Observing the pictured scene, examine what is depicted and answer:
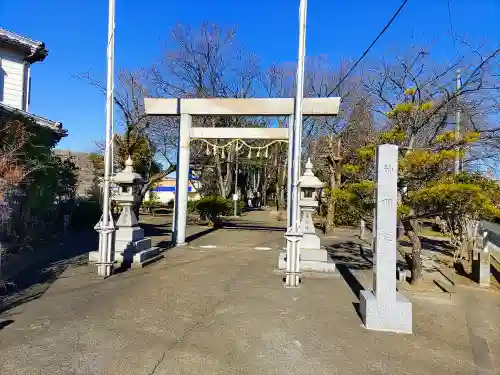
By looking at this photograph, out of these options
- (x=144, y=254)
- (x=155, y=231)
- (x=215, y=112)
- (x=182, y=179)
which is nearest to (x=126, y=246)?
(x=144, y=254)

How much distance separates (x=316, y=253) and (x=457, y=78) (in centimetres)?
673

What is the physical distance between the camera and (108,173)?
23.2 ft

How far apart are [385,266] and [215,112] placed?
792cm

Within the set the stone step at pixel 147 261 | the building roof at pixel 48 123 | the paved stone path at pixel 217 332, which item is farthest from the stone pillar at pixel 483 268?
the building roof at pixel 48 123

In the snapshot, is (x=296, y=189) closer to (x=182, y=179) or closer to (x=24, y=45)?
(x=182, y=179)

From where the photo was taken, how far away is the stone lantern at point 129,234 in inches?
332

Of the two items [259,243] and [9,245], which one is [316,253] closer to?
[259,243]

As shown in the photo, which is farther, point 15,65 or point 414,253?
point 15,65

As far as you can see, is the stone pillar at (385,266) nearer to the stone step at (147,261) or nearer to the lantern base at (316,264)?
the lantern base at (316,264)

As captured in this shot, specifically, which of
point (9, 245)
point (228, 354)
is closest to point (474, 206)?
point (228, 354)

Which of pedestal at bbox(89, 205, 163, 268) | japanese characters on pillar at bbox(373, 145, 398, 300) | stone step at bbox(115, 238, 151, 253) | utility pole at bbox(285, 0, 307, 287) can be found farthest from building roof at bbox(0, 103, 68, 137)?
japanese characters on pillar at bbox(373, 145, 398, 300)

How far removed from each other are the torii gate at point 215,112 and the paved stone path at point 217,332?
16.0 ft

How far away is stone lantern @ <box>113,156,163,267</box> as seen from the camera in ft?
27.6

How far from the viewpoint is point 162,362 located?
12.6 ft
